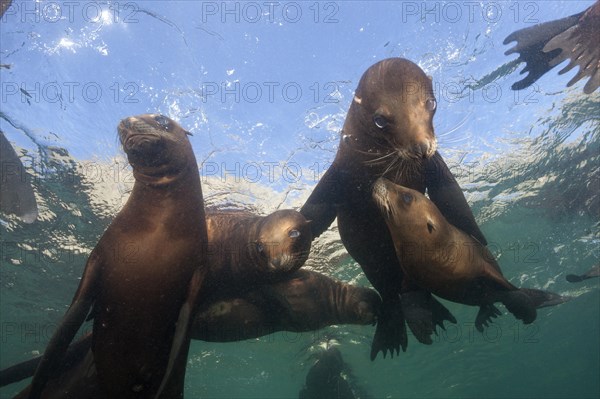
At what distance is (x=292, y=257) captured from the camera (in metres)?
3.86

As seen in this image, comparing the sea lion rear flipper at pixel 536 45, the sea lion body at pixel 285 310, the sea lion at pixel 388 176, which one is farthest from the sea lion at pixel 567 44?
the sea lion body at pixel 285 310

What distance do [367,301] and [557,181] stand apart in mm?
10252

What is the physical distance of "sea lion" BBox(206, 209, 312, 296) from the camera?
12.7 ft

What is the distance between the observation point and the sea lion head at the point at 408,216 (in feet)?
12.7

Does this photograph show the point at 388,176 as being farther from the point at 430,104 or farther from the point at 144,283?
the point at 144,283

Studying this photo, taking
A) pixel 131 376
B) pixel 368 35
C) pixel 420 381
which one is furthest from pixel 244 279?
pixel 420 381

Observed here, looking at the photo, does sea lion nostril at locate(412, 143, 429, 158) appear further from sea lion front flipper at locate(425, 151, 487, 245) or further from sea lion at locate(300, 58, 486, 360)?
sea lion front flipper at locate(425, 151, 487, 245)

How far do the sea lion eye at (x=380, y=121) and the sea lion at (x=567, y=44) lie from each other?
8.61 feet

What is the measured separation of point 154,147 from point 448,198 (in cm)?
341

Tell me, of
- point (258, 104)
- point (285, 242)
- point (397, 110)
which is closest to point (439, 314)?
point (285, 242)

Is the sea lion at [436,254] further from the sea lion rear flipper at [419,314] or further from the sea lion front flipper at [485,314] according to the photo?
the sea lion front flipper at [485,314]

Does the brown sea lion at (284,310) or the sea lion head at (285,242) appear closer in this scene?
the sea lion head at (285,242)

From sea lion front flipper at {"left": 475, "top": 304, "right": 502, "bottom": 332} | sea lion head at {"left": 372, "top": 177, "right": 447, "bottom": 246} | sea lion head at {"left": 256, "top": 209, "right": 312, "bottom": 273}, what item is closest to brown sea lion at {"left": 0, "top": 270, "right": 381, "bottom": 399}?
sea lion head at {"left": 256, "top": 209, "right": 312, "bottom": 273}

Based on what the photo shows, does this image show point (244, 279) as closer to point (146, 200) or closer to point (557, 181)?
point (146, 200)
